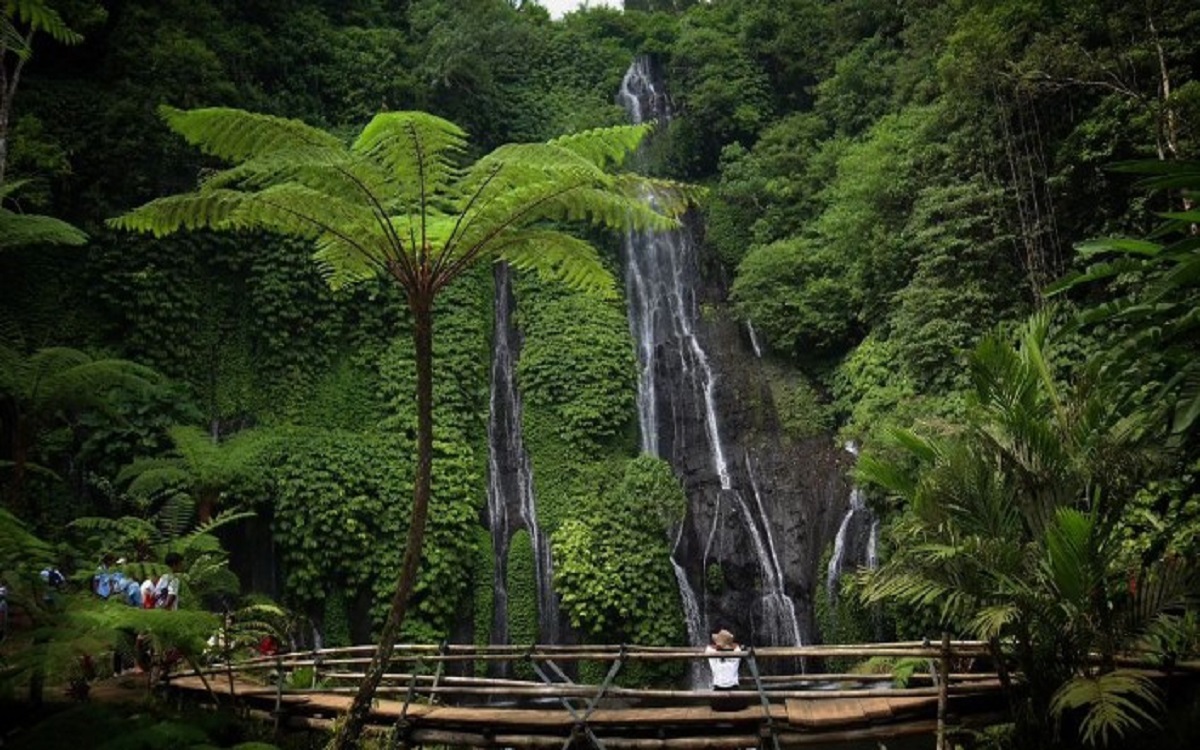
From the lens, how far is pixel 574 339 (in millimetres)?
15273

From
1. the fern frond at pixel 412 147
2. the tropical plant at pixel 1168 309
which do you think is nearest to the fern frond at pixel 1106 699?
the tropical plant at pixel 1168 309

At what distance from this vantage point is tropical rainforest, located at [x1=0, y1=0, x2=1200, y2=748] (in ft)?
17.1

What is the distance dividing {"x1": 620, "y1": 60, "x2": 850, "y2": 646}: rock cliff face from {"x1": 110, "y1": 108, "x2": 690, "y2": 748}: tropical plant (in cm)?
769

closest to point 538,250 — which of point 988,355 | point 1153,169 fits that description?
point 988,355

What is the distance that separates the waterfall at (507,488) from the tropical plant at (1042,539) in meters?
7.75

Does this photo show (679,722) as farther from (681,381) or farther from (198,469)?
(681,381)

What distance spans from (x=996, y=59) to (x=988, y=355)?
813 cm

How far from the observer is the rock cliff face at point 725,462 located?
12.3m

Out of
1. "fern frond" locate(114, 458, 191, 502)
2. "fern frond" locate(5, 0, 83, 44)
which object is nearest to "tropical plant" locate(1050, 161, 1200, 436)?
"fern frond" locate(5, 0, 83, 44)

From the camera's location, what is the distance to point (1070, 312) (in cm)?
1030

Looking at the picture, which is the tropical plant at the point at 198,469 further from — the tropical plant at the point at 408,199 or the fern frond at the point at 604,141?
the fern frond at the point at 604,141

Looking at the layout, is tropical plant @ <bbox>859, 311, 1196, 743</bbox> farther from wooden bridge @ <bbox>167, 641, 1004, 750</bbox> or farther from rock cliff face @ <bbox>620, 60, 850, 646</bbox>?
rock cliff face @ <bbox>620, 60, 850, 646</bbox>

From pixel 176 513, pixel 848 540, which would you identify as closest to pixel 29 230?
pixel 176 513

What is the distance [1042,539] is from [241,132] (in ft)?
20.3
